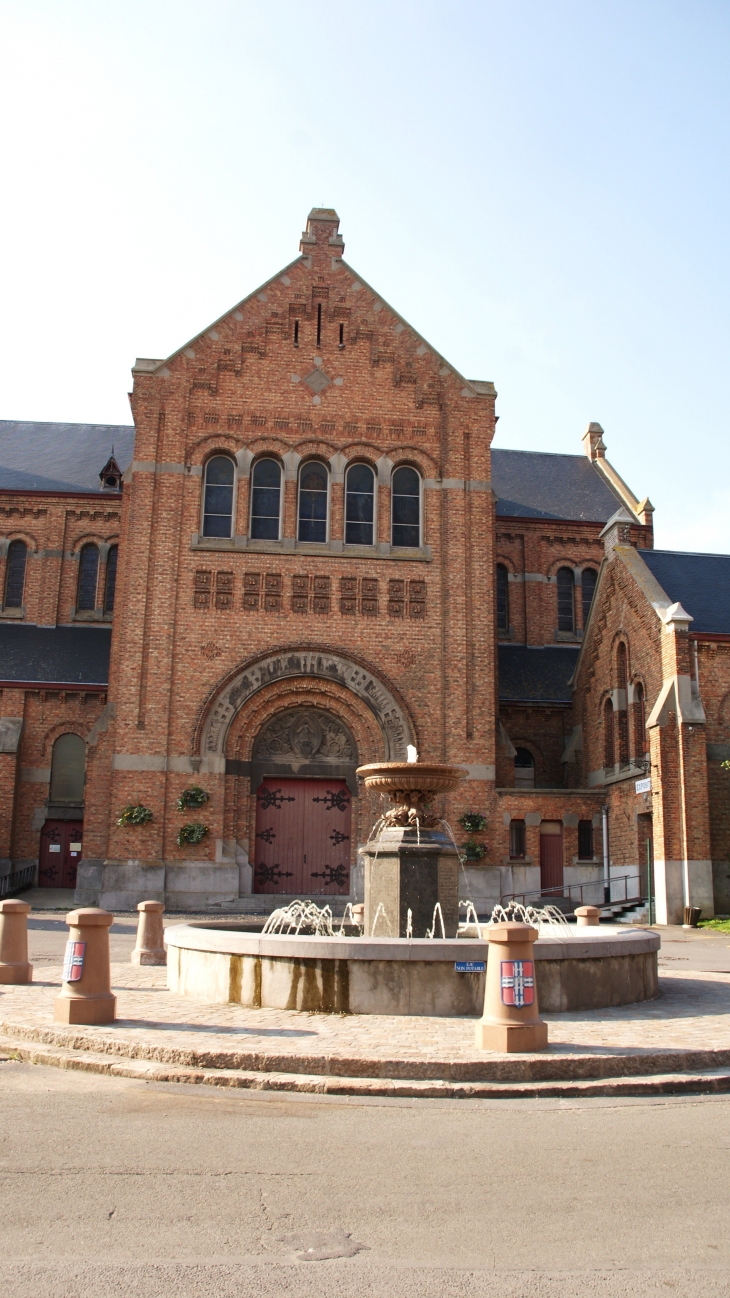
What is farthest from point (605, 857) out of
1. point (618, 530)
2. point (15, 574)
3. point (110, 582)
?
point (15, 574)

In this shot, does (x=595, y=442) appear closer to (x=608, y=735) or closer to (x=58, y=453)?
(x=608, y=735)

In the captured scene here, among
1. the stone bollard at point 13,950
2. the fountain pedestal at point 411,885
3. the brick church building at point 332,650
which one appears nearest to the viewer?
the stone bollard at point 13,950

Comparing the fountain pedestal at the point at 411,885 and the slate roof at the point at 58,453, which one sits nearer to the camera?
the fountain pedestal at the point at 411,885

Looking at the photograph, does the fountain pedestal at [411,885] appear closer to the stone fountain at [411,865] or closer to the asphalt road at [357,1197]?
the stone fountain at [411,865]

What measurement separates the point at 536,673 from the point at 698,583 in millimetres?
7209

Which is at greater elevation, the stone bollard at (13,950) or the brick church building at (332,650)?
the brick church building at (332,650)

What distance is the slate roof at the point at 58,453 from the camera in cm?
3716

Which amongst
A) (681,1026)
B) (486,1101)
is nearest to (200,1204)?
(486,1101)

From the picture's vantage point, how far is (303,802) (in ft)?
85.3

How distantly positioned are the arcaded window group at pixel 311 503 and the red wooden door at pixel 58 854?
33.2 ft

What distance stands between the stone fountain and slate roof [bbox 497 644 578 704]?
1823 cm

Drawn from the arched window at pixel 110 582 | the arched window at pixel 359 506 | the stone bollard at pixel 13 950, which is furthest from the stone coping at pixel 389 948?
the arched window at pixel 110 582

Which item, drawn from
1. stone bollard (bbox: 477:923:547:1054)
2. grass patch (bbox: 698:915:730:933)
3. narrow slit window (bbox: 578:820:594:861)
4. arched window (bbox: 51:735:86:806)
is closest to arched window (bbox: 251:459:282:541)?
arched window (bbox: 51:735:86:806)

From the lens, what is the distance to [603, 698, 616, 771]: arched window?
2903 cm
